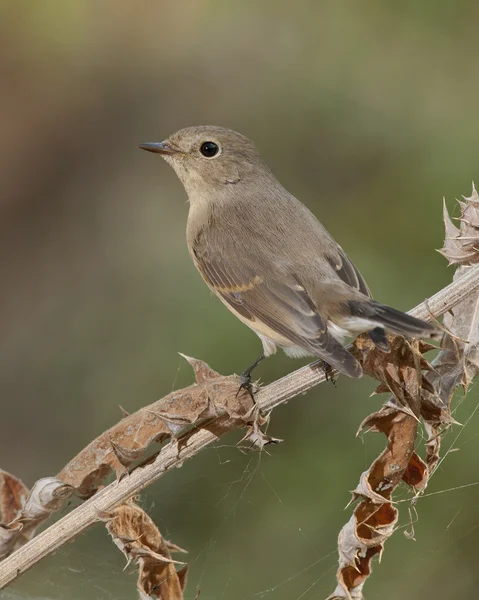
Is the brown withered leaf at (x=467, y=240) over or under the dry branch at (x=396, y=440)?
over

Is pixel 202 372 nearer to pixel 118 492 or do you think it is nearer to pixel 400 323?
pixel 118 492

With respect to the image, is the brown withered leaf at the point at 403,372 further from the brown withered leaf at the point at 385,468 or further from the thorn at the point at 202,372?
the thorn at the point at 202,372

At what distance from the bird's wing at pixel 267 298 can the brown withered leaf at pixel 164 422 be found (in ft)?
2.50

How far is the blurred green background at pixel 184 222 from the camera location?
455 centimetres

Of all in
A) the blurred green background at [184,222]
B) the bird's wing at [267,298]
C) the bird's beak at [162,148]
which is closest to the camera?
the bird's wing at [267,298]

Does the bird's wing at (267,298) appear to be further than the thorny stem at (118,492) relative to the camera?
Yes

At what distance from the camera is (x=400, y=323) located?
270 cm

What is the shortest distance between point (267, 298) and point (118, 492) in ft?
4.56

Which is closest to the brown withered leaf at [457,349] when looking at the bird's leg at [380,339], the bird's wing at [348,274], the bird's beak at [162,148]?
the bird's leg at [380,339]

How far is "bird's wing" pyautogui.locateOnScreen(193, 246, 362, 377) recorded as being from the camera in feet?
11.3

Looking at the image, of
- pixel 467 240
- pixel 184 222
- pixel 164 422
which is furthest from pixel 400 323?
pixel 184 222

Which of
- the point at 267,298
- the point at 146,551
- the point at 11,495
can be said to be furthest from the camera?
the point at 267,298

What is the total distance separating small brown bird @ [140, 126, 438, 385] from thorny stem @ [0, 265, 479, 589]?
39cm

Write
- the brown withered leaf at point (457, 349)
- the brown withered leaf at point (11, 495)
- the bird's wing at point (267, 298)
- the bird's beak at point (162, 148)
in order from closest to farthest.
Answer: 1. the brown withered leaf at point (457, 349)
2. the brown withered leaf at point (11, 495)
3. the bird's wing at point (267, 298)
4. the bird's beak at point (162, 148)
